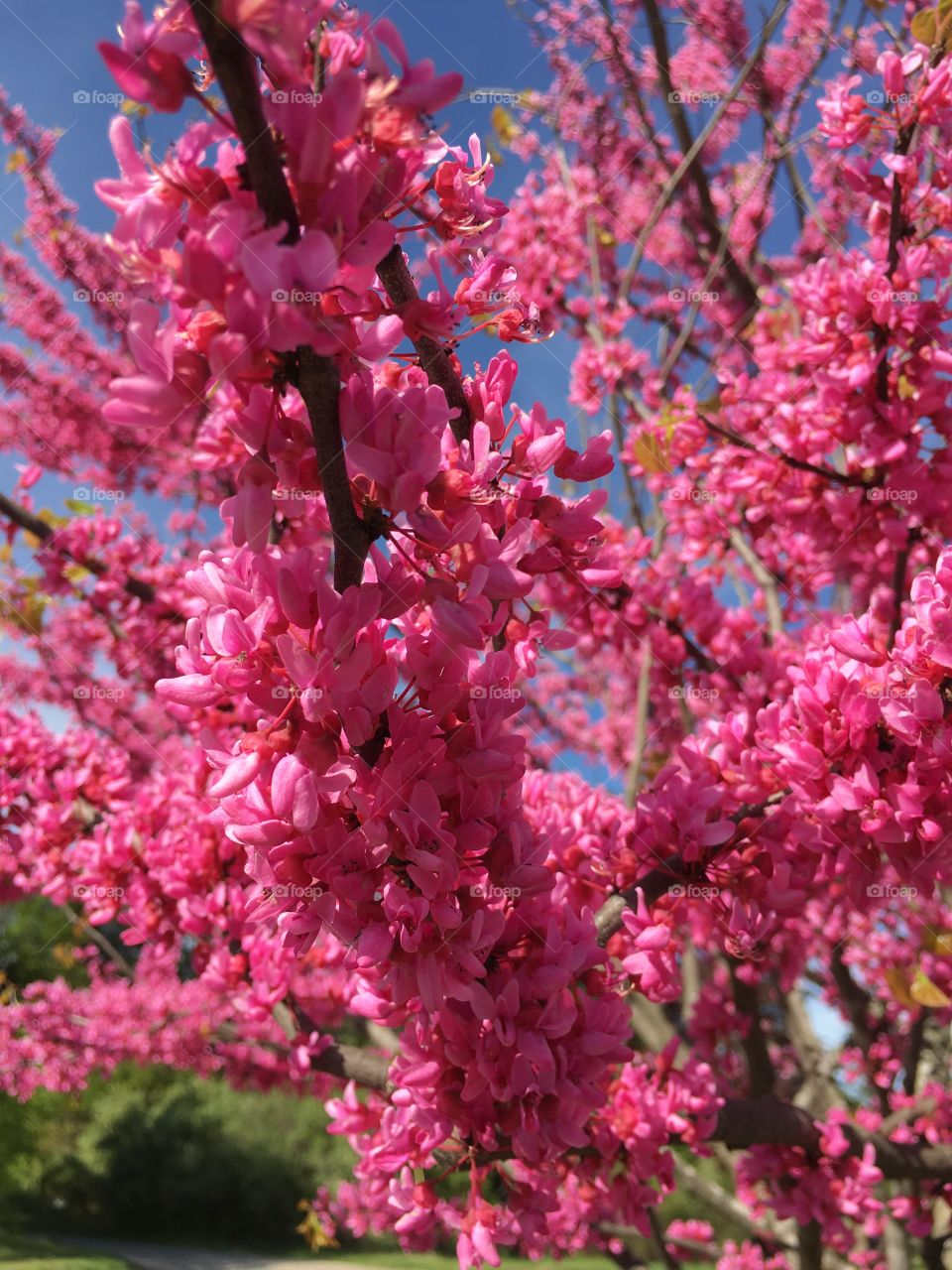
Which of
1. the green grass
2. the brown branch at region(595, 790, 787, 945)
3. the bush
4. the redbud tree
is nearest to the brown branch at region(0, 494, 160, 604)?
the redbud tree

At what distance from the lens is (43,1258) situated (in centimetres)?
1016

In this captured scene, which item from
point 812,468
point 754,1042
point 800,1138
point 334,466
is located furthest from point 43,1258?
point 334,466

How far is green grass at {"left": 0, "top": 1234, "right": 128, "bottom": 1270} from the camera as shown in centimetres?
934

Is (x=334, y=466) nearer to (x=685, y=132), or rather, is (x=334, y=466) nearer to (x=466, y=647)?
(x=466, y=647)

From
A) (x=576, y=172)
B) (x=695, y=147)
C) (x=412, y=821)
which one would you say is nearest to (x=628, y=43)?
(x=576, y=172)

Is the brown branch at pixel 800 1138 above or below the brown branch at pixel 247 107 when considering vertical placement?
below

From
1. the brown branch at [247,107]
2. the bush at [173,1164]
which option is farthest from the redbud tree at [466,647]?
the bush at [173,1164]

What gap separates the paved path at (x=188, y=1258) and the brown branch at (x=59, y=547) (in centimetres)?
1361

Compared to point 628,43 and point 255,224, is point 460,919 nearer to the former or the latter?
point 255,224

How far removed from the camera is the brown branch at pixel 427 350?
117 cm

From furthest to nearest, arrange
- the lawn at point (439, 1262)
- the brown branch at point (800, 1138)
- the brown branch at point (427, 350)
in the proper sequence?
A: the lawn at point (439, 1262), the brown branch at point (800, 1138), the brown branch at point (427, 350)

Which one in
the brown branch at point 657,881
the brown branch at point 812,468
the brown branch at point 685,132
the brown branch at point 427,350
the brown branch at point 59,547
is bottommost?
the brown branch at point 657,881

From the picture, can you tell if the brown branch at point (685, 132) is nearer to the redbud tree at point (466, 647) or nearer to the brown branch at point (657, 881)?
the redbud tree at point (466, 647)

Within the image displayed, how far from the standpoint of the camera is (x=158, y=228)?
89 cm
